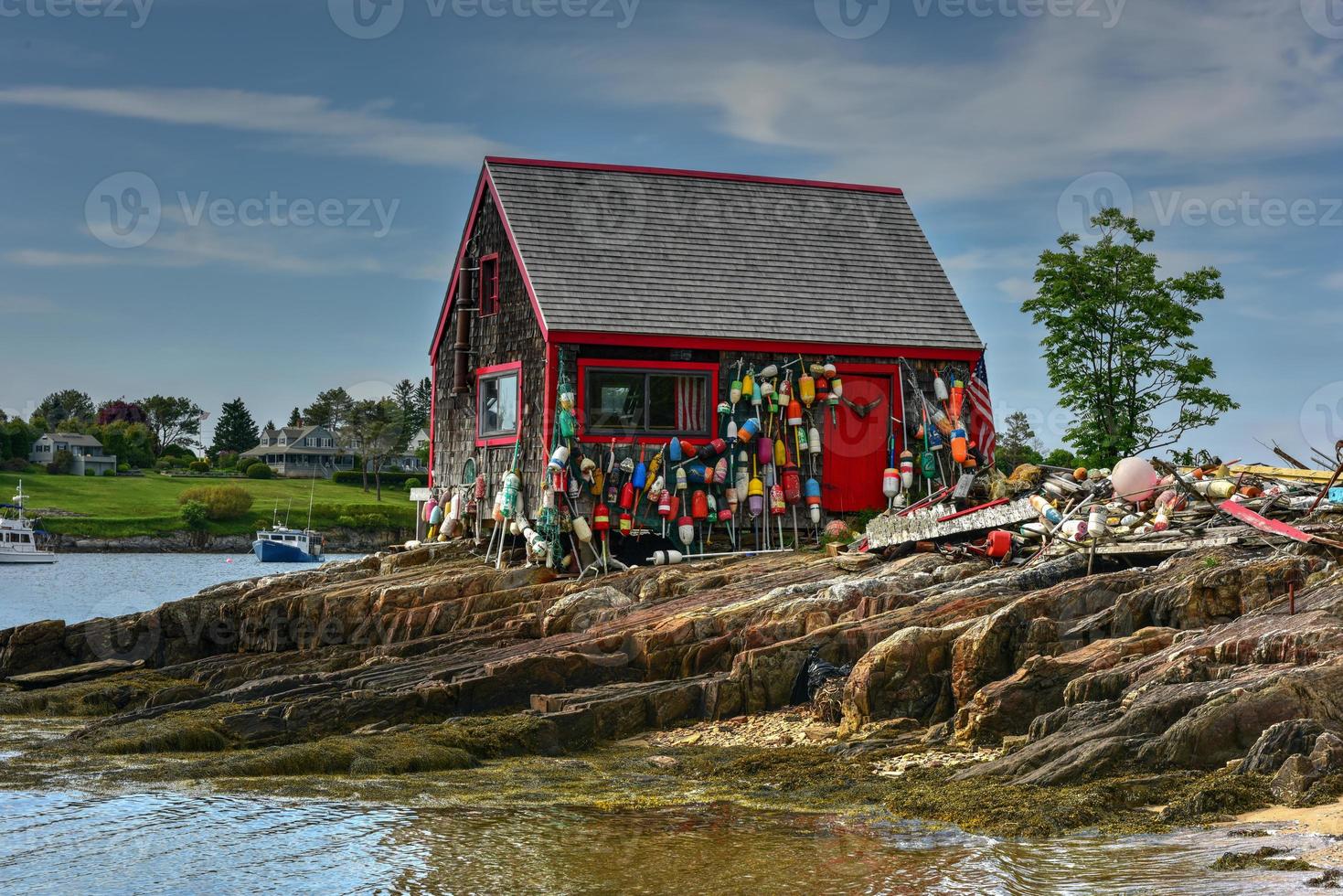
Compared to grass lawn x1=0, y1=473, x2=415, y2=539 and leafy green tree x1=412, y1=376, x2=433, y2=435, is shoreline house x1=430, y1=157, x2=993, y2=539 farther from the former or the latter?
leafy green tree x1=412, y1=376, x2=433, y2=435

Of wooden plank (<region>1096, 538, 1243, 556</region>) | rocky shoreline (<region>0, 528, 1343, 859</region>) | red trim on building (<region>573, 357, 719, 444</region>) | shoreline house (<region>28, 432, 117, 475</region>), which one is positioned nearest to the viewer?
rocky shoreline (<region>0, 528, 1343, 859</region>)

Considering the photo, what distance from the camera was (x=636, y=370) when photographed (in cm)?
2459

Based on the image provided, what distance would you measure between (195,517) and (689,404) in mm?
70377

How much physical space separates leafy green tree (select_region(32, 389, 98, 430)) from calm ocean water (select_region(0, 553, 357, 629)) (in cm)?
5555

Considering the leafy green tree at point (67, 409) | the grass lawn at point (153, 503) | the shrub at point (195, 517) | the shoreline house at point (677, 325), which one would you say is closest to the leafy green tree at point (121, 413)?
the leafy green tree at point (67, 409)

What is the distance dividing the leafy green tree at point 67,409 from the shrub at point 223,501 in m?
46.8

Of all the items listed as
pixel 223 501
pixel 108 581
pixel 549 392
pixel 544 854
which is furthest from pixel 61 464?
pixel 544 854

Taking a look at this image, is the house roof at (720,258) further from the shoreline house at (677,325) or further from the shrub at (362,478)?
the shrub at (362,478)

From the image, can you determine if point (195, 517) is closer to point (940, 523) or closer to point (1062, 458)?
point (1062, 458)

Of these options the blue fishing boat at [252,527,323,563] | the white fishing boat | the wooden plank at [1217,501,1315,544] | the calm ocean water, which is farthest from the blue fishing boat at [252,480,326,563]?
the wooden plank at [1217,501,1315,544]

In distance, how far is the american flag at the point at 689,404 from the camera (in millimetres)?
24766

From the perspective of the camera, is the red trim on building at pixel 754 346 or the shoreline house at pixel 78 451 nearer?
the red trim on building at pixel 754 346

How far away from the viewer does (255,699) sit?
16875mm

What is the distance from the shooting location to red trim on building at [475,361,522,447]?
25.1 meters
